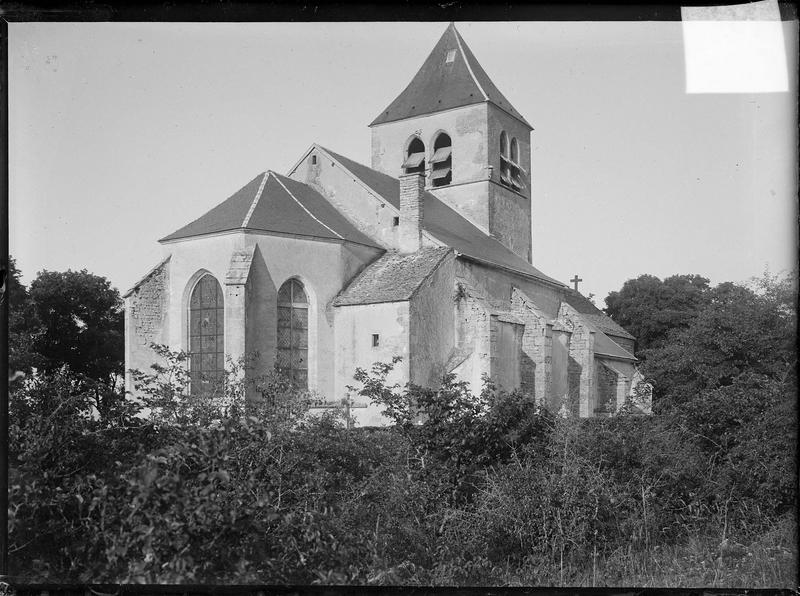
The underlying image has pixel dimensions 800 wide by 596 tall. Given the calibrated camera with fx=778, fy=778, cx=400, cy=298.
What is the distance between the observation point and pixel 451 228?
84.2ft

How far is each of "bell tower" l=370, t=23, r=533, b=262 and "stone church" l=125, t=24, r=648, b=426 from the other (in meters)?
0.63

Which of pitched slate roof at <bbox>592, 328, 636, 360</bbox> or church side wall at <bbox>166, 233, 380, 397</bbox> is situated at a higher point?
church side wall at <bbox>166, 233, 380, 397</bbox>

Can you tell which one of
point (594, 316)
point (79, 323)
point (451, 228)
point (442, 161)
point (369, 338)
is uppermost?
point (442, 161)

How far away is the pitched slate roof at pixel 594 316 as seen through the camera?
92.3ft

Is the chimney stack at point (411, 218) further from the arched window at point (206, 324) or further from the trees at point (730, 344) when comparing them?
the trees at point (730, 344)

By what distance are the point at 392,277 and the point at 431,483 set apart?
12.3 metres

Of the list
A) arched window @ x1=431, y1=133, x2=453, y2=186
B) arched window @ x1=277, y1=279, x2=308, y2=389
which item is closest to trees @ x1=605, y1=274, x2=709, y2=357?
arched window @ x1=431, y1=133, x2=453, y2=186

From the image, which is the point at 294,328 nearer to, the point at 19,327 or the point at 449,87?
the point at 19,327

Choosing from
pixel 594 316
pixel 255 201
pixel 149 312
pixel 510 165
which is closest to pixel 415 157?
pixel 510 165

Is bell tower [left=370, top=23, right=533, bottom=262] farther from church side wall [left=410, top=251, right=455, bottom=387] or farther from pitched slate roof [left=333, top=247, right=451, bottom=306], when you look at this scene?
church side wall [left=410, top=251, right=455, bottom=387]

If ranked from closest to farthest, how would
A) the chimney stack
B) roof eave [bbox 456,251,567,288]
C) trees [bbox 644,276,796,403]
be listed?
trees [bbox 644,276,796,403], the chimney stack, roof eave [bbox 456,251,567,288]

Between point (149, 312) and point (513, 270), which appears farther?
point (513, 270)

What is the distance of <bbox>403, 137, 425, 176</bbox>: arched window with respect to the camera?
3044cm

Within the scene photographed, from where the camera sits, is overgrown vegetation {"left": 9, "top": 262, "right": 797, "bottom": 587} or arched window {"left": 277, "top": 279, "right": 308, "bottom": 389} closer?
overgrown vegetation {"left": 9, "top": 262, "right": 797, "bottom": 587}
